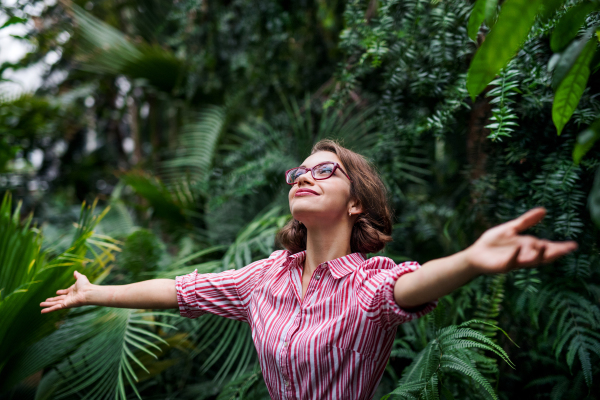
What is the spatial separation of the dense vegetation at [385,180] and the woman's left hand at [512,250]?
0.35 ft

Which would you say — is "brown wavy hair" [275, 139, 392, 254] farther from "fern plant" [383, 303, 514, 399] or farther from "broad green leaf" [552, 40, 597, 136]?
"broad green leaf" [552, 40, 597, 136]

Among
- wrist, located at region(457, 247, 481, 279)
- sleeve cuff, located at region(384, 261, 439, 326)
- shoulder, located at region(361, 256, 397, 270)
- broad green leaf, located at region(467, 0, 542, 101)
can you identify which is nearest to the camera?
broad green leaf, located at region(467, 0, 542, 101)

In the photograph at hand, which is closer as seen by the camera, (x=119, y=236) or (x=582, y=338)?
(x=582, y=338)

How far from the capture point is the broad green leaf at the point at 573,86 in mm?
694

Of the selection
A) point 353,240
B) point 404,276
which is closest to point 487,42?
point 404,276

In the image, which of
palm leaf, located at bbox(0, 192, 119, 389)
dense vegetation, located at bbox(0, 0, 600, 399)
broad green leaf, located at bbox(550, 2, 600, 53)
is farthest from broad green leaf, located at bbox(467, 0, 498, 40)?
palm leaf, located at bbox(0, 192, 119, 389)

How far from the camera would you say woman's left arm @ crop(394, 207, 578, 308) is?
0.68 metres

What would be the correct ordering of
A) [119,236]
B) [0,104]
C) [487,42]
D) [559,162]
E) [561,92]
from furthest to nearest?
[0,104] < [119,236] < [559,162] < [561,92] < [487,42]

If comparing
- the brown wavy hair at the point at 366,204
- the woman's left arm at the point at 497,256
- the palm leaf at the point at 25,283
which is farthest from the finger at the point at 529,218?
the palm leaf at the point at 25,283

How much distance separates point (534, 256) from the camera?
69 centimetres

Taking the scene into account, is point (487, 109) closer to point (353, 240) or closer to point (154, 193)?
point (353, 240)

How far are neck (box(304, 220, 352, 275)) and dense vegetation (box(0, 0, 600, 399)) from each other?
439 millimetres

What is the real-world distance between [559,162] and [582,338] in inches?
24.8

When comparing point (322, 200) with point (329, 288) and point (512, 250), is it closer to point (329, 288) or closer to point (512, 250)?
point (329, 288)
